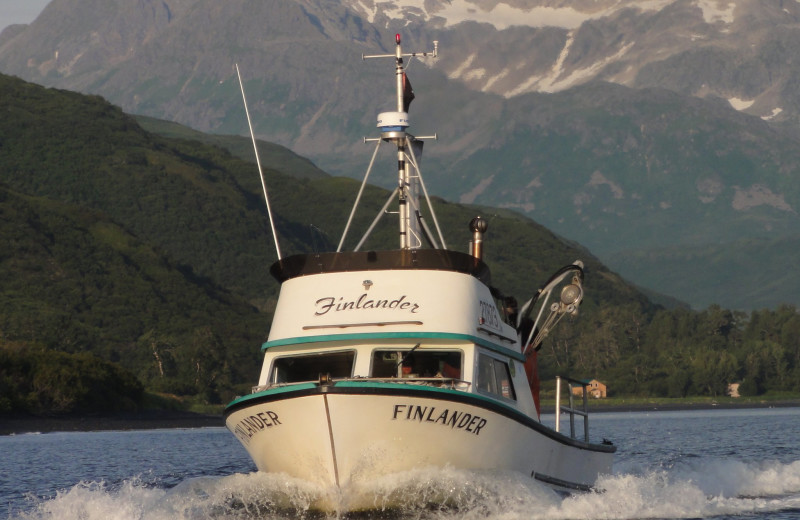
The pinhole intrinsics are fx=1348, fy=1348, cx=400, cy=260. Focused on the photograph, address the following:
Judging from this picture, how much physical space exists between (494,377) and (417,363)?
5.09 ft

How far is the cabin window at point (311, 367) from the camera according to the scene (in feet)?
77.9

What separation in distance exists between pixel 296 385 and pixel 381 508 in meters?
2.43

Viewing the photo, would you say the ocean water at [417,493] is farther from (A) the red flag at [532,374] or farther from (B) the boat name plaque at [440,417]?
(A) the red flag at [532,374]

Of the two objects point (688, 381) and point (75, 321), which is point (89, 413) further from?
point (688, 381)

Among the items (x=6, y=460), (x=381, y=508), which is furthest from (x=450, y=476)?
(x=6, y=460)

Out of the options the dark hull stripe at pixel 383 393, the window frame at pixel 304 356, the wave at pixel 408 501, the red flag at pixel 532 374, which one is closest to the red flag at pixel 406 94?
the red flag at pixel 532 374

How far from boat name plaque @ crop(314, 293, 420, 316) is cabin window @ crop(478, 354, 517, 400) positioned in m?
1.59

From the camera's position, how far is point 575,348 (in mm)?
191375

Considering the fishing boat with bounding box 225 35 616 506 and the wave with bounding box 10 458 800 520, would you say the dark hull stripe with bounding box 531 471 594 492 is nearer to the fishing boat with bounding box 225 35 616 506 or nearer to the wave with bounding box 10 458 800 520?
the fishing boat with bounding box 225 35 616 506

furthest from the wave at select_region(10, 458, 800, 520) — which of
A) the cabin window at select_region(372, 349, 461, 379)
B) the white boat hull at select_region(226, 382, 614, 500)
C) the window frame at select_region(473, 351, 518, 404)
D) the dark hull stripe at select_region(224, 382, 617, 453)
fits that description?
the cabin window at select_region(372, 349, 461, 379)

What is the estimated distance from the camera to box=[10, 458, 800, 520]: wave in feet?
71.6

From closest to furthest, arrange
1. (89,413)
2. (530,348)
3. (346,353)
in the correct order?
(346,353)
(530,348)
(89,413)

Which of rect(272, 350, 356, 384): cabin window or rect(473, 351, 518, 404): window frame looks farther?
rect(272, 350, 356, 384): cabin window

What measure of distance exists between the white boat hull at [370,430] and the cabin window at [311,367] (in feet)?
4.74
